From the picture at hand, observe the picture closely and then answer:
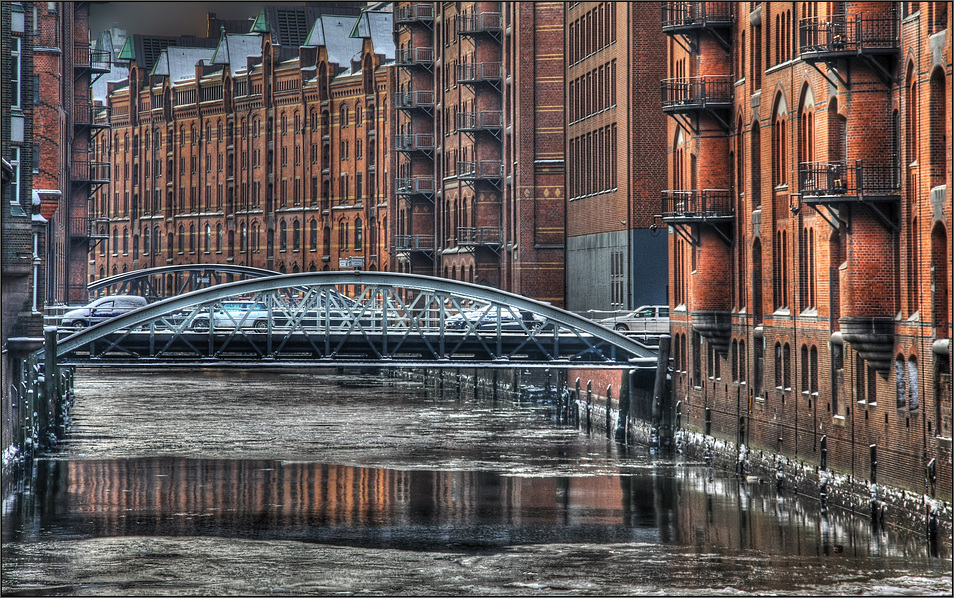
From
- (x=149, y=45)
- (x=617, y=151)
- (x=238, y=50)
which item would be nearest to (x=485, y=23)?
(x=617, y=151)

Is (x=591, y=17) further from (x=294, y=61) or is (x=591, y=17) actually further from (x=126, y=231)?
(x=126, y=231)

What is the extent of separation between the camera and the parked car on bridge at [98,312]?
67875 mm

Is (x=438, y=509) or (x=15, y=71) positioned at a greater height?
(x=15, y=71)

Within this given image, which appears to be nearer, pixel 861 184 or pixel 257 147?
pixel 861 184

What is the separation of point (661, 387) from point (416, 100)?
141 feet

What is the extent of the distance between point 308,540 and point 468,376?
147ft

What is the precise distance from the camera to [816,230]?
37531 mm

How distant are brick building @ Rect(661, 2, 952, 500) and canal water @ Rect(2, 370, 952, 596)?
1.94m

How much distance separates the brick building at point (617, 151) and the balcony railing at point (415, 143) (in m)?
19.4

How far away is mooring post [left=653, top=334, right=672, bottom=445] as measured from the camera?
4884 centimetres

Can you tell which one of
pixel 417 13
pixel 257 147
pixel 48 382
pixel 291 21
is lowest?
pixel 48 382

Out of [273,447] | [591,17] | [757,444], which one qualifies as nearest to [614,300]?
[591,17]

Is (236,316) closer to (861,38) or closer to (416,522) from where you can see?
(416,522)

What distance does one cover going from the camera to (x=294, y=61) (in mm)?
114125
